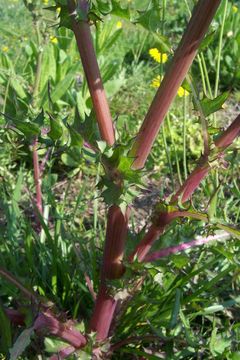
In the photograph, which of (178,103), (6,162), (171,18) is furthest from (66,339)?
(171,18)

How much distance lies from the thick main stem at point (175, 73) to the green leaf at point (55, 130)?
14 cm

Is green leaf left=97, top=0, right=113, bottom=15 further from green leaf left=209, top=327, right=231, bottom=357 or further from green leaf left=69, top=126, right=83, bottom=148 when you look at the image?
green leaf left=209, top=327, right=231, bottom=357

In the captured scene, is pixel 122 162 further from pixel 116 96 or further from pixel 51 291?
pixel 116 96

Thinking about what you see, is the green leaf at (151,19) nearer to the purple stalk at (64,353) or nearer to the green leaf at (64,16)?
the green leaf at (64,16)

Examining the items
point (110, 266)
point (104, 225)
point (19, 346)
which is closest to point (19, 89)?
point (104, 225)

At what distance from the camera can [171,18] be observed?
3.68 m

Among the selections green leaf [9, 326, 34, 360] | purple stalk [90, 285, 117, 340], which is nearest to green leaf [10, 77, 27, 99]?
purple stalk [90, 285, 117, 340]

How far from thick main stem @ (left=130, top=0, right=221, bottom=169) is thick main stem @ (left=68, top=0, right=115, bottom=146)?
0.06m

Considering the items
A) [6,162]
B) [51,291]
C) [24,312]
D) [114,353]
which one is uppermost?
[6,162]

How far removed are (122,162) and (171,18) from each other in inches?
121

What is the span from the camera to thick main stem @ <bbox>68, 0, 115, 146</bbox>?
2.87 feet

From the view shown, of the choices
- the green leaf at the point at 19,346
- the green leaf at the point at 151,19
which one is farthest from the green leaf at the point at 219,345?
the green leaf at the point at 151,19

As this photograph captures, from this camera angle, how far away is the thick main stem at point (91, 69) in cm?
87

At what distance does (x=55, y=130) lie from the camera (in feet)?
2.89
